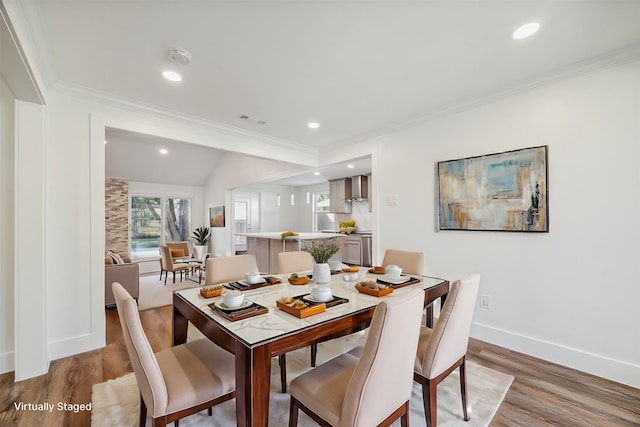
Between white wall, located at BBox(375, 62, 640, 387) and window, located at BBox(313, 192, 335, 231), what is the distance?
5.53 m

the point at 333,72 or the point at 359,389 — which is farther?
the point at 333,72

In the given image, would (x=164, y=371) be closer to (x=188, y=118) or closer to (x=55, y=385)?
(x=55, y=385)

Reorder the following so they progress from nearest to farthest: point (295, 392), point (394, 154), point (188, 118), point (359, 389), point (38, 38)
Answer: point (359, 389) → point (295, 392) → point (38, 38) → point (188, 118) → point (394, 154)

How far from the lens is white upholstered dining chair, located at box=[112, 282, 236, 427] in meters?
1.15

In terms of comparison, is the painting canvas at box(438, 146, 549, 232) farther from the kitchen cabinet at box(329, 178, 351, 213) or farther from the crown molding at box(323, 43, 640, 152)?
the kitchen cabinet at box(329, 178, 351, 213)

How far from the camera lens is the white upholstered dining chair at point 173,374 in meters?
1.15

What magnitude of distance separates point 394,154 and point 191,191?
21.6 ft

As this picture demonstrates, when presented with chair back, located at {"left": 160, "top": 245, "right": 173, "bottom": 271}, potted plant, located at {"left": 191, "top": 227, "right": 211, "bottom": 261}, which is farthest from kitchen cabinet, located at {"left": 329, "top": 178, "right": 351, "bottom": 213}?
chair back, located at {"left": 160, "top": 245, "right": 173, "bottom": 271}

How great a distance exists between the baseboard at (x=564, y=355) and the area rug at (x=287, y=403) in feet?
1.84

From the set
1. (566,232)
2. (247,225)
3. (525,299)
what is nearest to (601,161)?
(566,232)

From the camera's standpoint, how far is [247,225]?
891 centimetres

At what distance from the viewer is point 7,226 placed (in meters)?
2.25

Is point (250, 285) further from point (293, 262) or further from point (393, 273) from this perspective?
point (393, 273)

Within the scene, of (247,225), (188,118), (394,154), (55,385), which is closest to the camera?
(55,385)
